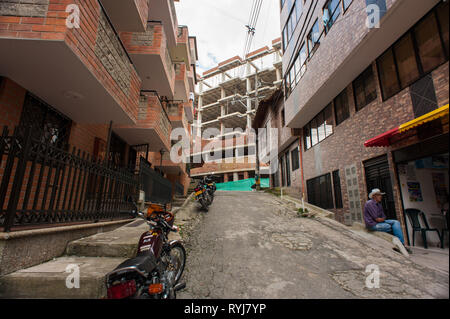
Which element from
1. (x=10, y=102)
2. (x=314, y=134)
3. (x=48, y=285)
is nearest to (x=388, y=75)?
(x=314, y=134)

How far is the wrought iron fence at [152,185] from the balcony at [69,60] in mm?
2053

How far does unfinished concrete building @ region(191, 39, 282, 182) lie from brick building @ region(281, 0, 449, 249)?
664 inches

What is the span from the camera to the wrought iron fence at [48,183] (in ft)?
9.50

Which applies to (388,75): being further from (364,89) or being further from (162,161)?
(162,161)

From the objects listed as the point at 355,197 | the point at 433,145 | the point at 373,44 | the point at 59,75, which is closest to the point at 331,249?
the point at 355,197

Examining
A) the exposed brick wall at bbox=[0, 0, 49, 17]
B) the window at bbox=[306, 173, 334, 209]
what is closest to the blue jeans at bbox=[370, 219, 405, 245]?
the window at bbox=[306, 173, 334, 209]

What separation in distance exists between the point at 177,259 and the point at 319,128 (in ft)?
32.7

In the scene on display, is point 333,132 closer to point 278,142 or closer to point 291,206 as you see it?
point 291,206

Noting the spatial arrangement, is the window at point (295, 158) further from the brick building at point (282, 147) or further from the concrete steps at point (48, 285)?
the concrete steps at point (48, 285)

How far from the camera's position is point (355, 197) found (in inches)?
314

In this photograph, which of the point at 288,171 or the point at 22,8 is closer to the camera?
the point at 22,8

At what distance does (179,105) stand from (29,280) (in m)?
12.6

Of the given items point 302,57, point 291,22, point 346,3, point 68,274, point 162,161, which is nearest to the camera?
point 68,274

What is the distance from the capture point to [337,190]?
9383 mm
